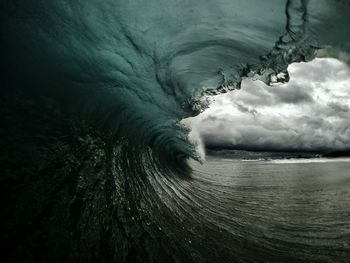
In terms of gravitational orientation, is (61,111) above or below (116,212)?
above

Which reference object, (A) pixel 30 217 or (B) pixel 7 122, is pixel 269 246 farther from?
(B) pixel 7 122

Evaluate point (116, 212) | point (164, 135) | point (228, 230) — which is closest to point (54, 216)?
point (116, 212)

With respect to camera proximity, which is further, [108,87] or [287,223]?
[108,87]

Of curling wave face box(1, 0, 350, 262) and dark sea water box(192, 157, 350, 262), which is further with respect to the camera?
dark sea water box(192, 157, 350, 262)

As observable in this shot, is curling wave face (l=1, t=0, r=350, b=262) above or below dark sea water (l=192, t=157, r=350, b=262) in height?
above

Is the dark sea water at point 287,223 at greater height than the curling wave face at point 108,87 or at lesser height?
lesser

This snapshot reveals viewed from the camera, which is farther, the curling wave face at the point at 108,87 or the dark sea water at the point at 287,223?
the dark sea water at the point at 287,223

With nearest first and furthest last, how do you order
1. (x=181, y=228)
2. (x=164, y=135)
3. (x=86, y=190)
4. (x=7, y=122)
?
(x=7, y=122)
(x=86, y=190)
(x=181, y=228)
(x=164, y=135)

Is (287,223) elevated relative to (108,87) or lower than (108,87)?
lower
